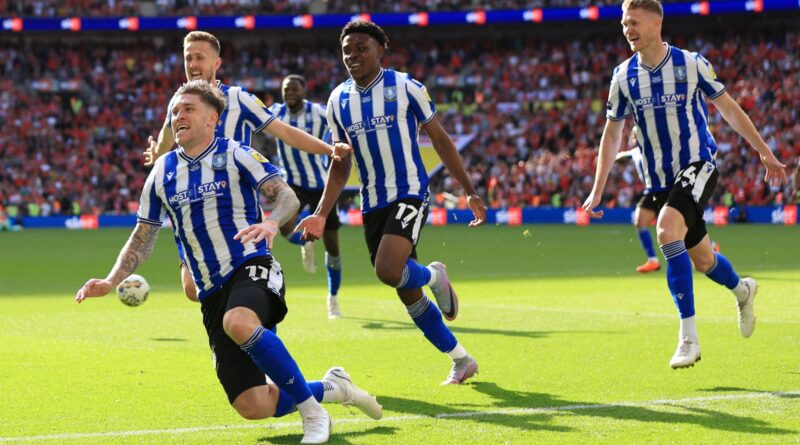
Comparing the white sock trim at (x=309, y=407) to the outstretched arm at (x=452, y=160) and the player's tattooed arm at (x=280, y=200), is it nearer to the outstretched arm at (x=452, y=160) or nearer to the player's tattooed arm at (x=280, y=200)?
the player's tattooed arm at (x=280, y=200)

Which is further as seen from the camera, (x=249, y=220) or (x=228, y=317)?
(x=249, y=220)

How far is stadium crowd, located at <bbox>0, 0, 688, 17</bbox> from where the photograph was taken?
149 feet

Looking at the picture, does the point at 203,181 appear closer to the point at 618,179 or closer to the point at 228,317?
the point at 228,317

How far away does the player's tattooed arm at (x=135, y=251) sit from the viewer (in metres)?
5.69

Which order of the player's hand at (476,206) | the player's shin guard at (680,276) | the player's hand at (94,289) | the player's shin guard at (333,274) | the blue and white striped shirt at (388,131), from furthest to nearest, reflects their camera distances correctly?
the player's shin guard at (333,274), the blue and white striped shirt at (388,131), the player's shin guard at (680,276), the player's hand at (476,206), the player's hand at (94,289)

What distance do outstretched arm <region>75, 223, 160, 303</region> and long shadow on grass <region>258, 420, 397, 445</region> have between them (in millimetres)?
1057

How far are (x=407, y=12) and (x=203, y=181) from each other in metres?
39.8

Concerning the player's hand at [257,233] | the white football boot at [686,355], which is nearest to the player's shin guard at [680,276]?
the white football boot at [686,355]

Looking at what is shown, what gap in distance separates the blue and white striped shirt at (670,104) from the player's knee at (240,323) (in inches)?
145

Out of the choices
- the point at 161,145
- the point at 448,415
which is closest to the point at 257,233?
the point at 448,415

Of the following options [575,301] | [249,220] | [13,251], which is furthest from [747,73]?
[249,220]

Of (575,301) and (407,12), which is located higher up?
(407,12)

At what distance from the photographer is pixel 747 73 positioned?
4009 centimetres

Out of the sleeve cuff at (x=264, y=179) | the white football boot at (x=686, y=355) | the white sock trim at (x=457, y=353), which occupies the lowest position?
the white football boot at (x=686, y=355)
